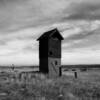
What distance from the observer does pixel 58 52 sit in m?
24.9

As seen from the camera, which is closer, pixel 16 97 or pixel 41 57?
pixel 16 97

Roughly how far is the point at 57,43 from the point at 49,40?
200 cm

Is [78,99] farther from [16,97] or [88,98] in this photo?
[16,97]

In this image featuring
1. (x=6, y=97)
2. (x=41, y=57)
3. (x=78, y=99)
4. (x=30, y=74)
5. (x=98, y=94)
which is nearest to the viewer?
(x=6, y=97)

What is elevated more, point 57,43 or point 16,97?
point 57,43

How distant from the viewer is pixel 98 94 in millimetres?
12648

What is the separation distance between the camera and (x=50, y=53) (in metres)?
23.5

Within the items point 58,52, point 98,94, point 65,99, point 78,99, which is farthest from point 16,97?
point 58,52

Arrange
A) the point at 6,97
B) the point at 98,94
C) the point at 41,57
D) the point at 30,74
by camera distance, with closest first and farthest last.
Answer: the point at 6,97 → the point at 98,94 → the point at 30,74 → the point at 41,57

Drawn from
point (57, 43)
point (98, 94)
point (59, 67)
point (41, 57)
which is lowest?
point (98, 94)

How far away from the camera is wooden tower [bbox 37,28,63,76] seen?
23234mm

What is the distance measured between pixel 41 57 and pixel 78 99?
48.0 ft

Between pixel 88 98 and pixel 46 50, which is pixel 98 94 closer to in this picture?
pixel 88 98

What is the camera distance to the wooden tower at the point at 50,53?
2323 centimetres
